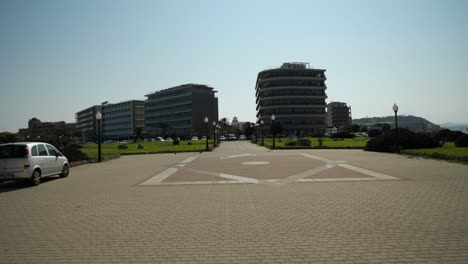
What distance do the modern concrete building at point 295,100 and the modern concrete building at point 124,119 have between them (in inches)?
2966

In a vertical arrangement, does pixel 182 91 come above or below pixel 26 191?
above

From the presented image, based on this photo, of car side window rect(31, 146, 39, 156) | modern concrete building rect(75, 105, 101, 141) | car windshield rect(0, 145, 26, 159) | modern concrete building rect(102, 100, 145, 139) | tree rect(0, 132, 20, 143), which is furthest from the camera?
modern concrete building rect(75, 105, 101, 141)

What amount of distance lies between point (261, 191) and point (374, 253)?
5364mm

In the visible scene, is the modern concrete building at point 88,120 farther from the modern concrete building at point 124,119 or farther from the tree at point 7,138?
the tree at point 7,138

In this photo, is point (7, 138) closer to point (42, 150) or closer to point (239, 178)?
point (42, 150)

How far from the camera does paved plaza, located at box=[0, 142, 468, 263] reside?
190 inches

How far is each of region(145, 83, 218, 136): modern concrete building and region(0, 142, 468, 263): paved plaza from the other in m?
131

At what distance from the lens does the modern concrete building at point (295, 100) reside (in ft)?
369

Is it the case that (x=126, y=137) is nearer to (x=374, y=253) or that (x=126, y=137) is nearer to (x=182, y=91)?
(x=182, y=91)

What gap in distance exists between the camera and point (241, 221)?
658 centimetres

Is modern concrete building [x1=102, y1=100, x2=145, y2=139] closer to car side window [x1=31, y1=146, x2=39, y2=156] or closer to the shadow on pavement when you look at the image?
the shadow on pavement

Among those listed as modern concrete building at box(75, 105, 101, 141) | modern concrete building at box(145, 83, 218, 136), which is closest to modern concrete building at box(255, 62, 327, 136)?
modern concrete building at box(145, 83, 218, 136)

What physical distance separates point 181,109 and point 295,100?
2204 inches

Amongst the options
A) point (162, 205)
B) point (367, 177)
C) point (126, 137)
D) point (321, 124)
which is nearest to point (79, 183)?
point (162, 205)
